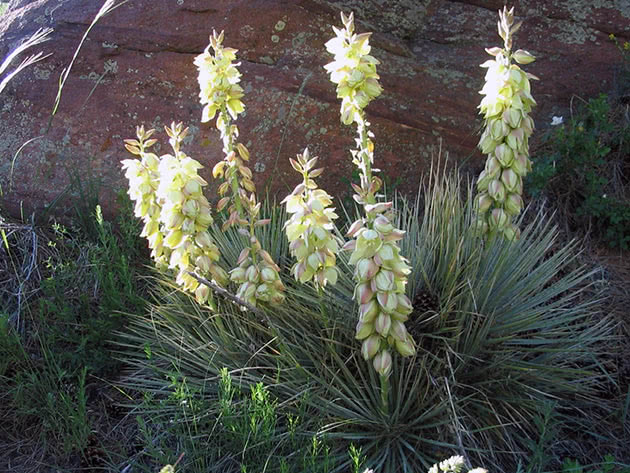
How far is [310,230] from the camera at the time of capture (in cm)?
235

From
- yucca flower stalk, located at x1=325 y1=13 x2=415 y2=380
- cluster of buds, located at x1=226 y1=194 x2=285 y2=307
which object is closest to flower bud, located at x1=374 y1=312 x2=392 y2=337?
yucca flower stalk, located at x1=325 y1=13 x2=415 y2=380

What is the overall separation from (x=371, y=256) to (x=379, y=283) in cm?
9

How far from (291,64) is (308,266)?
203 centimetres

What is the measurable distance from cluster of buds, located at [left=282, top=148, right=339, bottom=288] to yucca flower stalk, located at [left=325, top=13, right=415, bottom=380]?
0.13m

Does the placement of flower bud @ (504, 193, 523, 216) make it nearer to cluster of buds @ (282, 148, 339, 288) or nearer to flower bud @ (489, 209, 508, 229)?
flower bud @ (489, 209, 508, 229)

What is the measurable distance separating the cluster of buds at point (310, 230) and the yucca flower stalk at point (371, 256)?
0.13 m

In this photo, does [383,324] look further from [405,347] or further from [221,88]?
[221,88]

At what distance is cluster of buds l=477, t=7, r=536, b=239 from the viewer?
104 inches

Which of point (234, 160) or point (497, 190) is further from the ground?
point (234, 160)

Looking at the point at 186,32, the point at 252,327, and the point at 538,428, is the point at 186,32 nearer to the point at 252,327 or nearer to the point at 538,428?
the point at 252,327

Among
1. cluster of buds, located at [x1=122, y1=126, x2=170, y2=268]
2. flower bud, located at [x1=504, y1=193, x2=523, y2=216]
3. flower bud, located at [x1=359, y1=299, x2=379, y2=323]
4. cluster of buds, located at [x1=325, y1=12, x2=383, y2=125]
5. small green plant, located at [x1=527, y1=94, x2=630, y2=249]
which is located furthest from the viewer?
small green plant, located at [x1=527, y1=94, x2=630, y2=249]

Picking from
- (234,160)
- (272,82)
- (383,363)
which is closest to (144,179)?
(234,160)

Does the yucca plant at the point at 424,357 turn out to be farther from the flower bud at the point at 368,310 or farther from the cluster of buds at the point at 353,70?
the cluster of buds at the point at 353,70

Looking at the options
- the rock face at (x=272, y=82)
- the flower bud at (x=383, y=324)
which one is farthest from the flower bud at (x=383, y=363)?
the rock face at (x=272, y=82)
